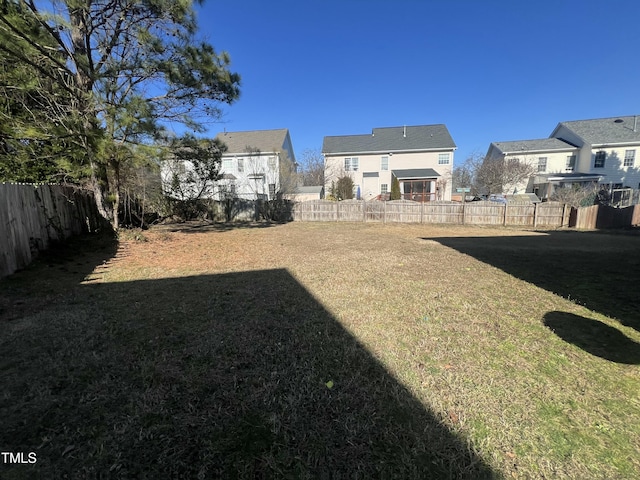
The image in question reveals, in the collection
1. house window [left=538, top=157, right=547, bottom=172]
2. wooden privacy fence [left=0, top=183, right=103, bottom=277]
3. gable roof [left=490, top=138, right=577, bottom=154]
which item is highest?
gable roof [left=490, top=138, right=577, bottom=154]

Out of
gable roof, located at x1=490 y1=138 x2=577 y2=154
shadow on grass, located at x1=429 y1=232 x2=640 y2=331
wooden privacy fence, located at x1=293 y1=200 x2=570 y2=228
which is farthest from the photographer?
gable roof, located at x1=490 y1=138 x2=577 y2=154

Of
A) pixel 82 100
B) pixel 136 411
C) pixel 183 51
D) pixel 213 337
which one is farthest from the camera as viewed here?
pixel 183 51

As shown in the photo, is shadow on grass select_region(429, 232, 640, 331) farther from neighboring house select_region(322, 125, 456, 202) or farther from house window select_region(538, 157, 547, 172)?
house window select_region(538, 157, 547, 172)

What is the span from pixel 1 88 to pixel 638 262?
14814mm

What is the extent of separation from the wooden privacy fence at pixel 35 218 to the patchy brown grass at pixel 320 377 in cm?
65

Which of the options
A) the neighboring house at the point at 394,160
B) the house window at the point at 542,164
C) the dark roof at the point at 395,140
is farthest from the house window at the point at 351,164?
the house window at the point at 542,164

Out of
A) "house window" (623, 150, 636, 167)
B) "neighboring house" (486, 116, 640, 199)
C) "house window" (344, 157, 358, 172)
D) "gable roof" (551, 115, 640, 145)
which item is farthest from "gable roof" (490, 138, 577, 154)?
"house window" (344, 157, 358, 172)

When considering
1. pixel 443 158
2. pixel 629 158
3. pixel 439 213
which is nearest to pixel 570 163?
pixel 629 158

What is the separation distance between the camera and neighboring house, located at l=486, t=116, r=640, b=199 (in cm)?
2522

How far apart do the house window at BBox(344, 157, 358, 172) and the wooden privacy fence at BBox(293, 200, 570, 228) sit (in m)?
11.9

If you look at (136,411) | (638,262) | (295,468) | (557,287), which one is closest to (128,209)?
(136,411)

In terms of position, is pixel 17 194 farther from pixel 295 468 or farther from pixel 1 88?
pixel 295 468

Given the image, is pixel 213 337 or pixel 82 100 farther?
pixel 82 100

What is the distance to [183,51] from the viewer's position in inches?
317
